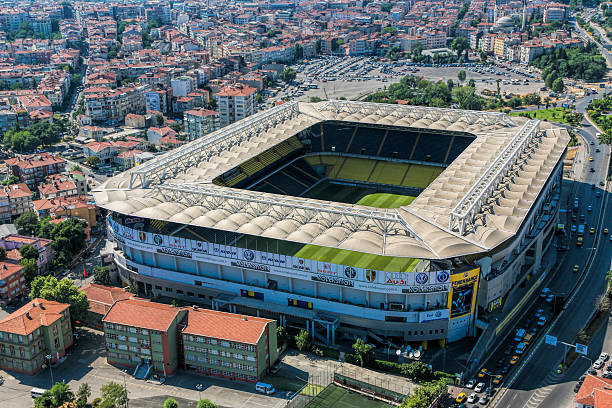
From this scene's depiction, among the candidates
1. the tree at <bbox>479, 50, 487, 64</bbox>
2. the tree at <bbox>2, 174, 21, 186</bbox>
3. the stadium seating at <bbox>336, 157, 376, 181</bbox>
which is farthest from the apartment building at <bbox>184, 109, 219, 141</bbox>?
the tree at <bbox>479, 50, 487, 64</bbox>

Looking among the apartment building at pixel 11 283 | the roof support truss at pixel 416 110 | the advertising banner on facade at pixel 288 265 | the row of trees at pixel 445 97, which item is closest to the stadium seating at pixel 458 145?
the roof support truss at pixel 416 110

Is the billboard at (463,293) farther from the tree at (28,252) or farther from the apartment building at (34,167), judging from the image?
the apartment building at (34,167)

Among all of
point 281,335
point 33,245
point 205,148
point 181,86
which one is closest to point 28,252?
point 33,245

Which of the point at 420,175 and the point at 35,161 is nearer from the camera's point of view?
the point at 420,175

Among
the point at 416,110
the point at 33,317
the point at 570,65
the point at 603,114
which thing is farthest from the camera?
the point at 570,65

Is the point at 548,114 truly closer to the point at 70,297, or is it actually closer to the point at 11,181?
the point at 11,181

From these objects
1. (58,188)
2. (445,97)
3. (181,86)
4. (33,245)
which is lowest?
(58,188)

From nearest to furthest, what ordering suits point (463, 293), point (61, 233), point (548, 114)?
point (463, 293) < point (61, 233) < point (548, 114)

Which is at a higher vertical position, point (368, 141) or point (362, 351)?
point (368, 141)
